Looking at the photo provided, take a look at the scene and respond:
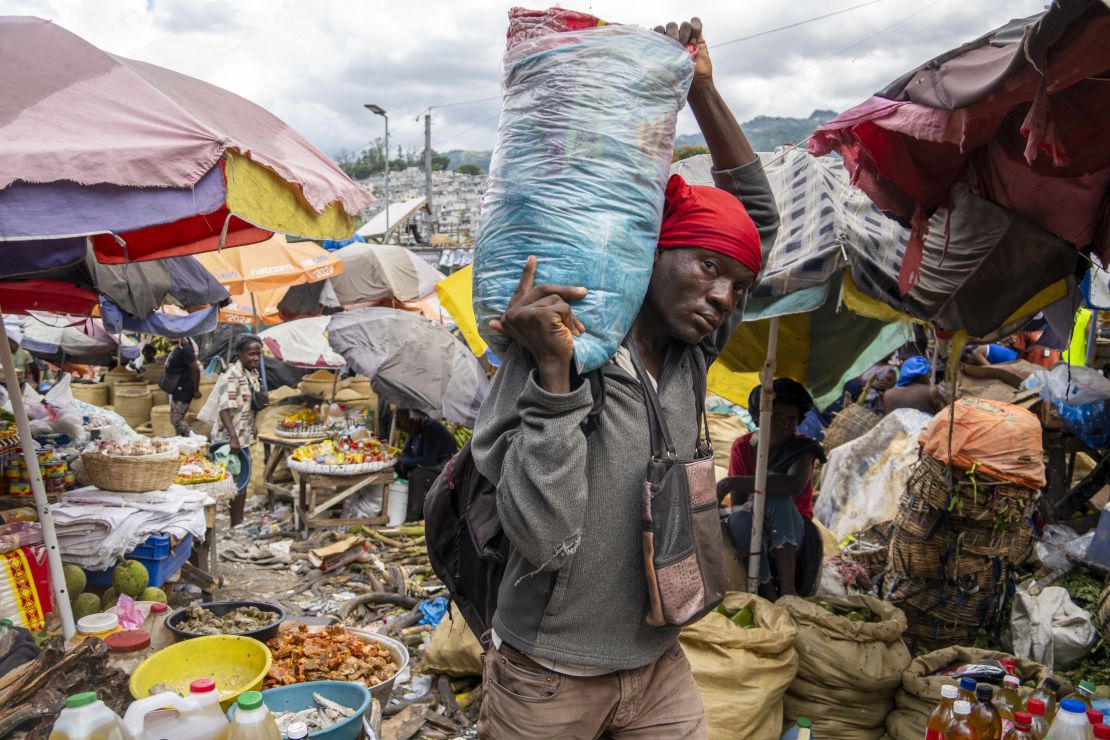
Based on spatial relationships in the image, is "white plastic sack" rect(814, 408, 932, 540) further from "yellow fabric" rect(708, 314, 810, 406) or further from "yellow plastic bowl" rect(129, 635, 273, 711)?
"yellow plastic bowl" rect(129, 635, 273, 711)

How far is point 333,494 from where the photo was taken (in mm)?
8367

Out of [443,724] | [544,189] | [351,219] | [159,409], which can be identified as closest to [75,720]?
[544,189]

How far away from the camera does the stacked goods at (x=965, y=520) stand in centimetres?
428

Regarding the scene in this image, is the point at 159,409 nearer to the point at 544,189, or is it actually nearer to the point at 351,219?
the point at 351,219

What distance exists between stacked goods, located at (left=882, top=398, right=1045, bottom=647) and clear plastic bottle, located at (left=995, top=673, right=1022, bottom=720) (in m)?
1.49

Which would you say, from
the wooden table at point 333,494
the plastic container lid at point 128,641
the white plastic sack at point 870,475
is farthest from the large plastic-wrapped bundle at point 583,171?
the wooden table at point 333,494

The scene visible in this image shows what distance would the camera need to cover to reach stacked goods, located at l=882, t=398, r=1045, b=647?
4.28 meters

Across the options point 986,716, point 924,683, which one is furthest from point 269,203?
point 924,683

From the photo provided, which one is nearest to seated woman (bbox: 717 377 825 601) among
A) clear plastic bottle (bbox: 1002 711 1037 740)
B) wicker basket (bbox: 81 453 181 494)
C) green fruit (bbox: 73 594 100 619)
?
clear plastic bottle (bbox: 1002 711 1037 740)

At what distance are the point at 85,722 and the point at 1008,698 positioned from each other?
117 inches

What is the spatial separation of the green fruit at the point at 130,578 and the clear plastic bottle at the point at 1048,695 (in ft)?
14.2

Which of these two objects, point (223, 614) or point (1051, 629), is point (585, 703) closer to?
point (223, 614)

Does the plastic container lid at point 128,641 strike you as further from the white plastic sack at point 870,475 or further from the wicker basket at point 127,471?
the white plastic sack at point 870,475

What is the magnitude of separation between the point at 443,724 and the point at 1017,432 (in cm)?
352
